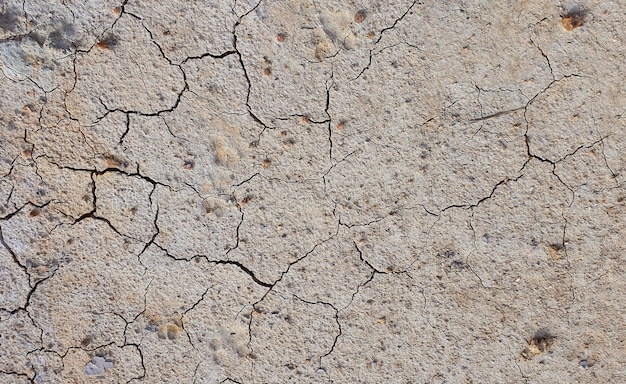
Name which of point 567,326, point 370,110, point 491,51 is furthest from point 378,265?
point 491,51

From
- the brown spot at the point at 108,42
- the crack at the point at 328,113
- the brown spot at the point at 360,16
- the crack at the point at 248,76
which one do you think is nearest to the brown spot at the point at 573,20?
the brown spot at the point at 360,16

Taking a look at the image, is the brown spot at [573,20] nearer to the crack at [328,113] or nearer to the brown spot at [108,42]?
the crack at [328,113]

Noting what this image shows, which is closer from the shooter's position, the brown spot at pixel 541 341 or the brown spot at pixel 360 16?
the brown spot at pixel 360 16

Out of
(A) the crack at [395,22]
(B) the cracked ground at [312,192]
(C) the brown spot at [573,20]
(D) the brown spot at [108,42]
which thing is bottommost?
(B) the cracked ground at [312,192]

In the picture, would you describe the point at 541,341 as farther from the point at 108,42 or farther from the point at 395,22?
the point at 108,42

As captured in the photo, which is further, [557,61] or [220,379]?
[220,379]

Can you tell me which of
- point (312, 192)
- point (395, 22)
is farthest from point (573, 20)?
point (312, 192)

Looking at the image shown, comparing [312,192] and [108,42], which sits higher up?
[108,42]

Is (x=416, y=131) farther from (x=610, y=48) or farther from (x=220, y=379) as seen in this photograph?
(x=220, y=379)
